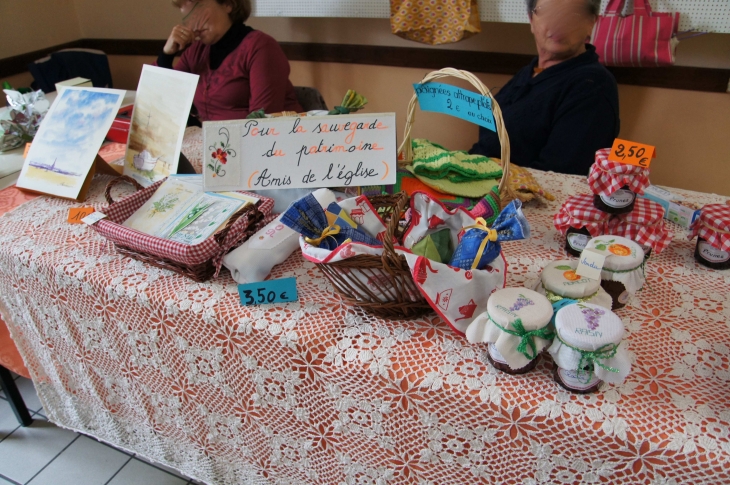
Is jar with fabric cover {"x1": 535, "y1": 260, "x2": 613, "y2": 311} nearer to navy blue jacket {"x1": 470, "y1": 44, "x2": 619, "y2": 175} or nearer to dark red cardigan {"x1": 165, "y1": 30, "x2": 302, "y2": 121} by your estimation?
navy blue jacket {"x1": 470, "y1": 44, "x2": 619, "y2": 175}

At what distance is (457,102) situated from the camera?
1055mm

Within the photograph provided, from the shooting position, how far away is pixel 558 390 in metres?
0.70

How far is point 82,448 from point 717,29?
8.70ft

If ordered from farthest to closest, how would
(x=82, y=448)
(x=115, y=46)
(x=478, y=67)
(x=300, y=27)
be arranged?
(x=115, y=46)
(x=300, y=27)
(x=478, y=67)
(x=82, y=448)

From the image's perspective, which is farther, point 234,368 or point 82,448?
point 82,448

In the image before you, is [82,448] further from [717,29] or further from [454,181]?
[717,29]

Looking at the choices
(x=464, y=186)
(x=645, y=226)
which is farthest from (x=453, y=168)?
(x=645, y=226)

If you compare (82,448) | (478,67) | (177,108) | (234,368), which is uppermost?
(177,108)

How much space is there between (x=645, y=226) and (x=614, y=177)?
127 millimetres

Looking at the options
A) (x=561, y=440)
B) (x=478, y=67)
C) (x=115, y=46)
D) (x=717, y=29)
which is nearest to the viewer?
(x=561, y=440)

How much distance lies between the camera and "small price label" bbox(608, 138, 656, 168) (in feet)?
2.82

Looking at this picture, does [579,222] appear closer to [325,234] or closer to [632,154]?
[632,154]

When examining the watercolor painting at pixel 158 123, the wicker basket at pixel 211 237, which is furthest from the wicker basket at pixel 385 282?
the watercolor painting at pixel 158 123

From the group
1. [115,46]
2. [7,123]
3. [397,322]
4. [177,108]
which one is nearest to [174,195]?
[177,108]
